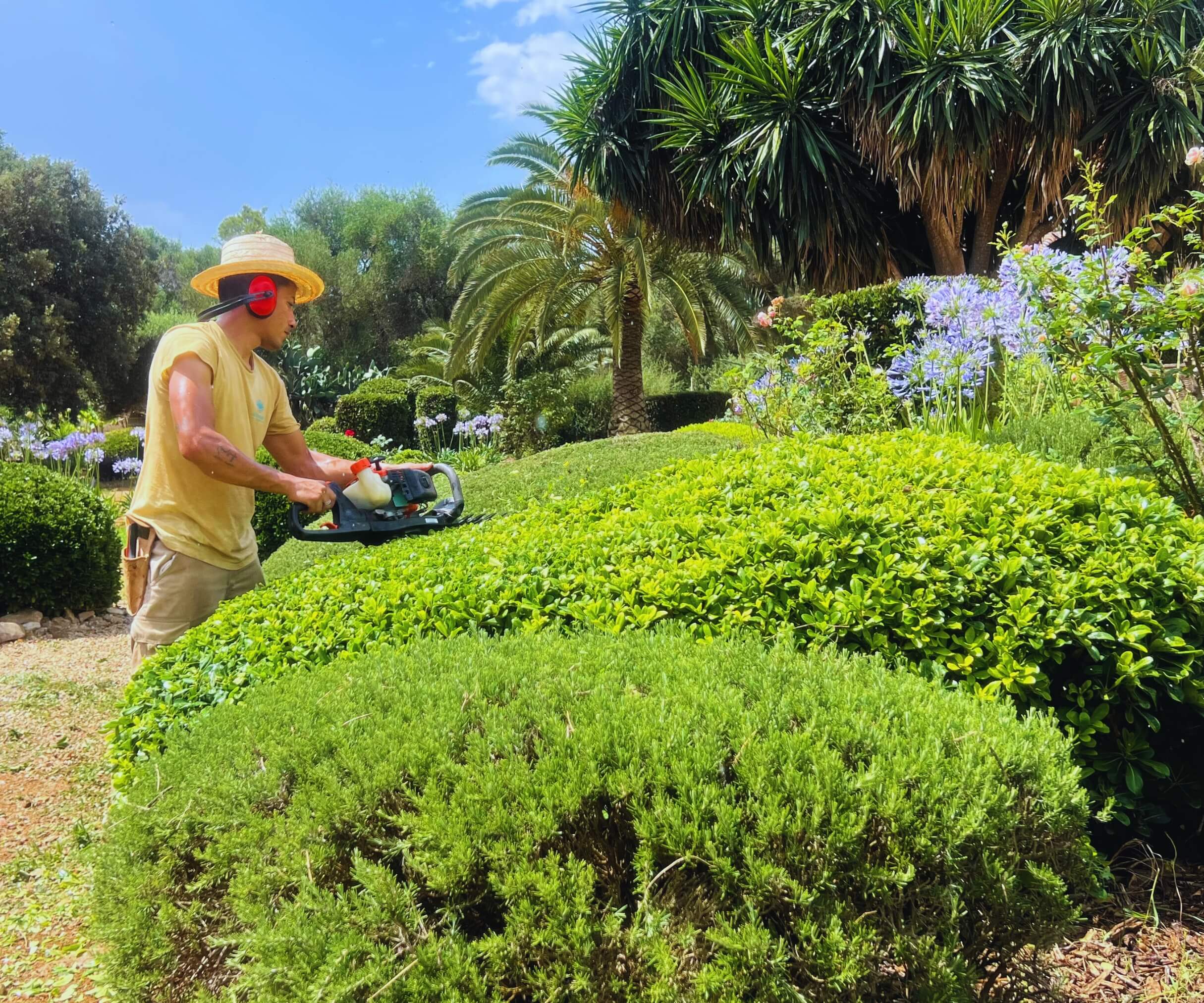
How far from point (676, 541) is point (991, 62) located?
13.0 m

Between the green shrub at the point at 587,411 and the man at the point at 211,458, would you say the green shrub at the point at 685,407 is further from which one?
the man at the point at 211,458

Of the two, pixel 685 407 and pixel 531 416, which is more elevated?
pixel 685 407

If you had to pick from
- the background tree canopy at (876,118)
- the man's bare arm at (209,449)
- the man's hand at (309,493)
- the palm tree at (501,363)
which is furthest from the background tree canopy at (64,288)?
the man's hand at (309,493)

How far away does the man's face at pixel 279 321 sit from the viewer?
322 centimetres

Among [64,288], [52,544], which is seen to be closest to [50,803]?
[52,544]

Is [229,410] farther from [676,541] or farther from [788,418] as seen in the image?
[788,418]

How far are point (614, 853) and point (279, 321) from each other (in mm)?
2710

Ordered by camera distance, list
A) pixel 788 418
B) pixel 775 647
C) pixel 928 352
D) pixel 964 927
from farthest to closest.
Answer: pixel 788 418 → pixel 928 352 → pixel 775 647 → pixel 964 927

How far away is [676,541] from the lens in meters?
2.64

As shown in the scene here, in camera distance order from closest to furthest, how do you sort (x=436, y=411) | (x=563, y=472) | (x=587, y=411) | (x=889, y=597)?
(x=889, y=597)
(x=563, y=472)
(x=436, y=411)
(x=587, y=411)

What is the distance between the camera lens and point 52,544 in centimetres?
664

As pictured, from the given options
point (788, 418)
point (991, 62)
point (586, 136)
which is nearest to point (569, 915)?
point (788, 418)

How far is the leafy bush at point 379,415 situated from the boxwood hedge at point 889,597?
19.5m

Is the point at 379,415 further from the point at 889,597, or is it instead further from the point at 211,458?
the point at 889,597
